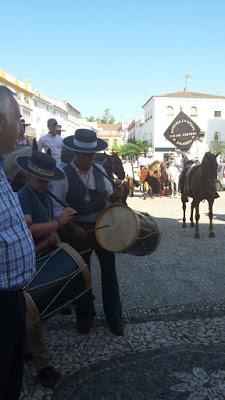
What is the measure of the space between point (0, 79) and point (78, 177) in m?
31.2

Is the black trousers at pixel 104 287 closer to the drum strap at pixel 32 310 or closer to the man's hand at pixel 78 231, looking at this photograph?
the man's hand at pixel 78 231

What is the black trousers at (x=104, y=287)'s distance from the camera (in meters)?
3.93

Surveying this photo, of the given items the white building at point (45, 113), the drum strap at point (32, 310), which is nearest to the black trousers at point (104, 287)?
the drum strap at point (32, 310)

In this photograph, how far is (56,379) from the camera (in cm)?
319

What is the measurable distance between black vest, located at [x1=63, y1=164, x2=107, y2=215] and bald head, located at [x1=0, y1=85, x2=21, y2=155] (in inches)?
72.1

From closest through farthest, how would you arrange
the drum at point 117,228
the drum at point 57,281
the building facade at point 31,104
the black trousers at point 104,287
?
the drum at point 57,281 → the drum at point 117,228 → the black trousers at point 104,287 → the building facade at point 31,104

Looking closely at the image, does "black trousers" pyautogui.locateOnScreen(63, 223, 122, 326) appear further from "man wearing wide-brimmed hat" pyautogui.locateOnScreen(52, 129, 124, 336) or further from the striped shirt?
the striped shirt

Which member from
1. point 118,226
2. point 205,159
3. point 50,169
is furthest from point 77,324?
point 205,159

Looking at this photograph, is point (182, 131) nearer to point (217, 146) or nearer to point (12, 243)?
point (12, 243)

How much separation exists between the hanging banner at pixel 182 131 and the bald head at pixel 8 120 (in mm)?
11829

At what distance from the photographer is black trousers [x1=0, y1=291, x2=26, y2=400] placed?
6.77 feet

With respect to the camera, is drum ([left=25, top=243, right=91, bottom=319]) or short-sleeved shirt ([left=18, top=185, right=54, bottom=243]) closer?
drum ([left=25, top=243, right=91, bottom=319])

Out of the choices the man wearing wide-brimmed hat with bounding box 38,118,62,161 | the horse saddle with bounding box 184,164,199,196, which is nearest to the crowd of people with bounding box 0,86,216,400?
the man wearing wide-brimmed hat with bounding box 38,118,62,161

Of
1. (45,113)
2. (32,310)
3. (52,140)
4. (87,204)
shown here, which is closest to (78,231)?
(87,204)
